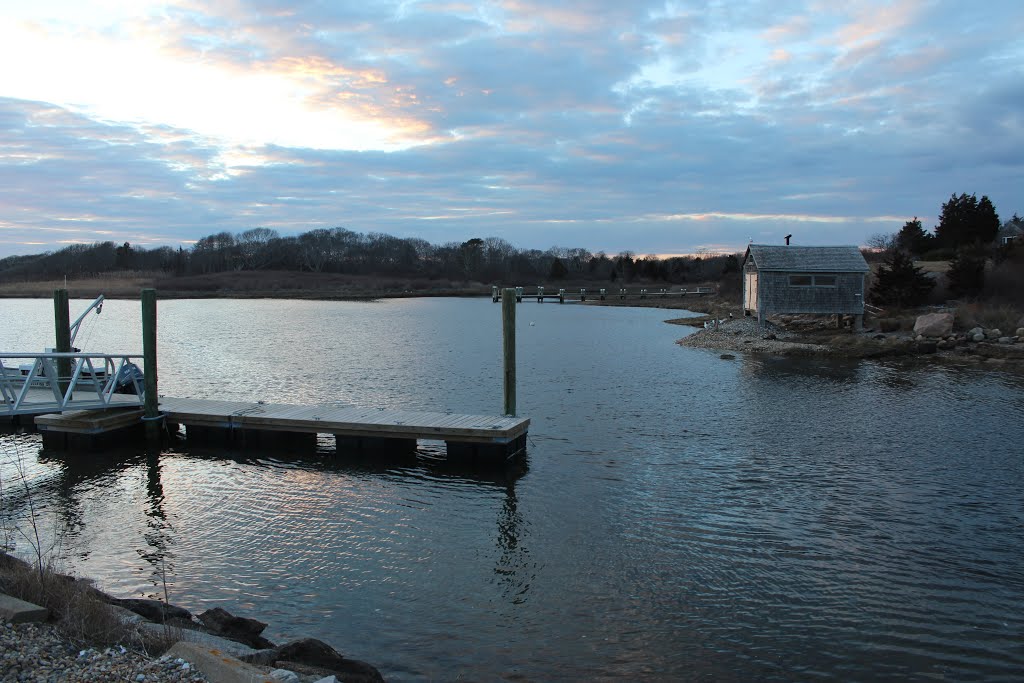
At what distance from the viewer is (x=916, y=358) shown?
2983 cm

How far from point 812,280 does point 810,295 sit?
0.79 m

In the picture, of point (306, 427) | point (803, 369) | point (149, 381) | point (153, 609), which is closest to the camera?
point (153, 609)

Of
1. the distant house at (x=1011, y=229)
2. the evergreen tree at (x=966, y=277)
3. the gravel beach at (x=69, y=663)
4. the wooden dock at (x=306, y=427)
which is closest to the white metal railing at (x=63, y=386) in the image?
the wooden dock at (x=306, y=427)

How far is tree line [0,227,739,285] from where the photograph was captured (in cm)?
13262

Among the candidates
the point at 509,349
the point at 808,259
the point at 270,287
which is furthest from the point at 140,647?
the point at 270,287

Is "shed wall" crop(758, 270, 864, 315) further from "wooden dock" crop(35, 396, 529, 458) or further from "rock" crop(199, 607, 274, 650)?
"rock" crop(199, 607, 274, 650)

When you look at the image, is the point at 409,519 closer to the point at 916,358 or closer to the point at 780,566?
the point at 780,566

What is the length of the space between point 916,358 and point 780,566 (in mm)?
24341

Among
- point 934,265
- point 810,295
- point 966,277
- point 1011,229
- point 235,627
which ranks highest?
point 1011,229

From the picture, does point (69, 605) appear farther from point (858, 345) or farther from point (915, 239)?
point (915, 239)

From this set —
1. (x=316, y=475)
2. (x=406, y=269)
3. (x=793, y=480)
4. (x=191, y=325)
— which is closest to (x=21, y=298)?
(x=191, y=325)

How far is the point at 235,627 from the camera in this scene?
7.41 metres

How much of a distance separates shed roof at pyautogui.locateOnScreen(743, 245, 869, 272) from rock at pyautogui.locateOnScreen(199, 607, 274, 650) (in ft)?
106

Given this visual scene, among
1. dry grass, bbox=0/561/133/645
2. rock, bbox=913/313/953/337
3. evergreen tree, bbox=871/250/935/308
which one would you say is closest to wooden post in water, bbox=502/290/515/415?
dry grass, bbox=0/561/133/645
